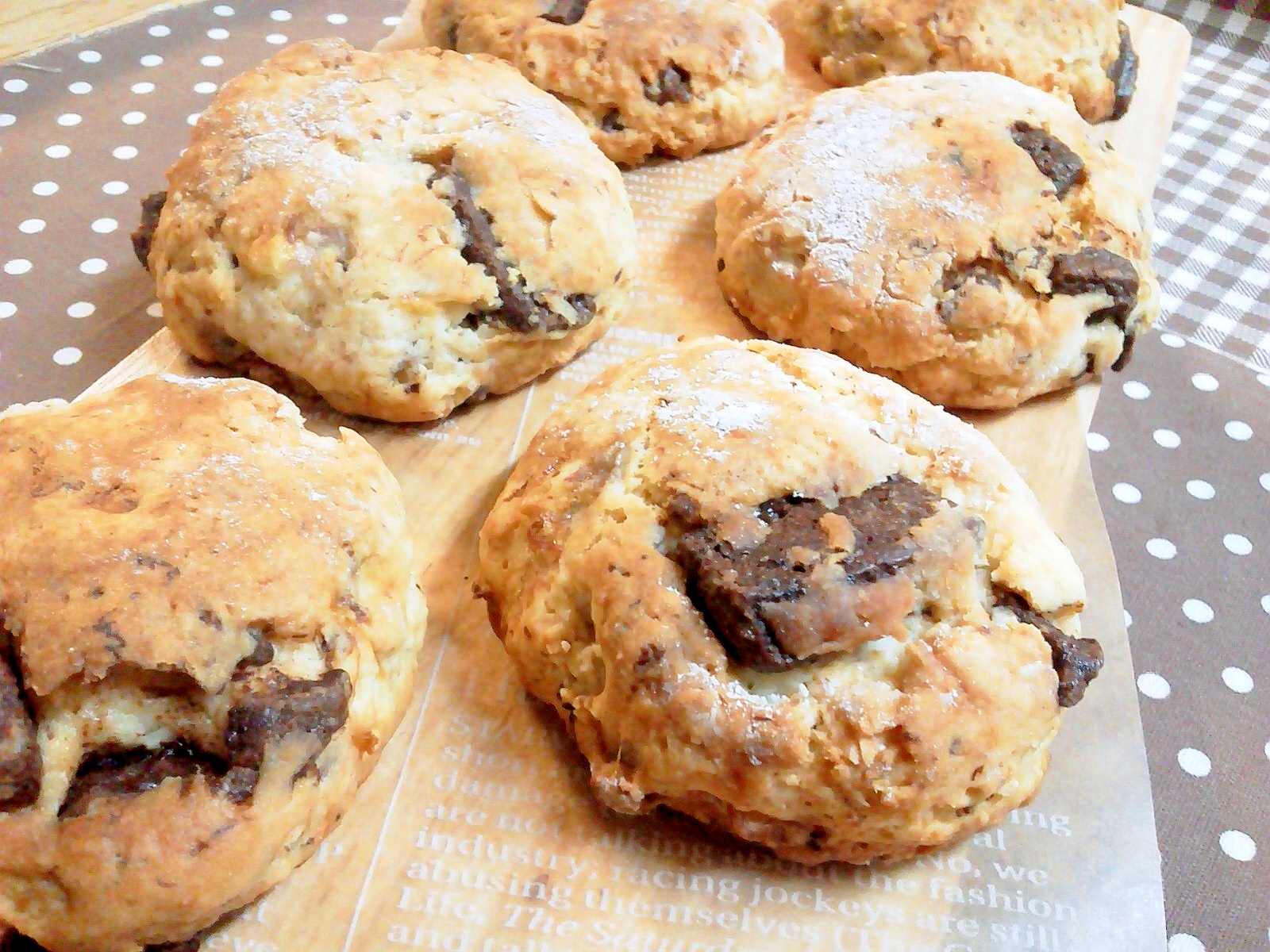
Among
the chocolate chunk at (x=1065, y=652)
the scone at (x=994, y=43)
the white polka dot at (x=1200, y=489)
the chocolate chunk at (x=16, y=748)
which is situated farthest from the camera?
the scone at (x=994, y=43)

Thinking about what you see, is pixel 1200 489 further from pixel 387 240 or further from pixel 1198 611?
pixel 387 240

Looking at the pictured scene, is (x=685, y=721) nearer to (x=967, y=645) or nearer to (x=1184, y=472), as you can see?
(x=967, y=645)

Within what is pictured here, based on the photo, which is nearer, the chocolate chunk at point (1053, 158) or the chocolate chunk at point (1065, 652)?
the chocolate chunk at point (1065, 652)

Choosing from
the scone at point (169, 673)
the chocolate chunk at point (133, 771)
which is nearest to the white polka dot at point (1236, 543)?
the scone at point (169, 673)

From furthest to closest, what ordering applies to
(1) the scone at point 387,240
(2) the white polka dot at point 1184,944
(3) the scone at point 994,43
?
(3) the scone at point 994,43, (1) the scone at point 387,240, (2) the white polka dot at point 1184,944

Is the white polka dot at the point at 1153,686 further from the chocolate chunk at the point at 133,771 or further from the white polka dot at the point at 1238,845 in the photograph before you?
the chocolate chunk at the point at 133,771

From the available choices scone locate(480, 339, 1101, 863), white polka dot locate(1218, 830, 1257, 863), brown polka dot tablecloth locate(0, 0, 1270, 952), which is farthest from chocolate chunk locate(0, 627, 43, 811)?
white polka dot locate(1218, 830, 1257, 863)

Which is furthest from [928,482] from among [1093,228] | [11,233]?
[11,233]

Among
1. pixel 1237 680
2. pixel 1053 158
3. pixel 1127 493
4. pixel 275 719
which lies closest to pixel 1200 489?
pixel 1127 493

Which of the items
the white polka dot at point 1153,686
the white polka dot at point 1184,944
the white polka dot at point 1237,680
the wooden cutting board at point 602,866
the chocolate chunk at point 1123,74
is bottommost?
the white polka dot at point 1184,944
